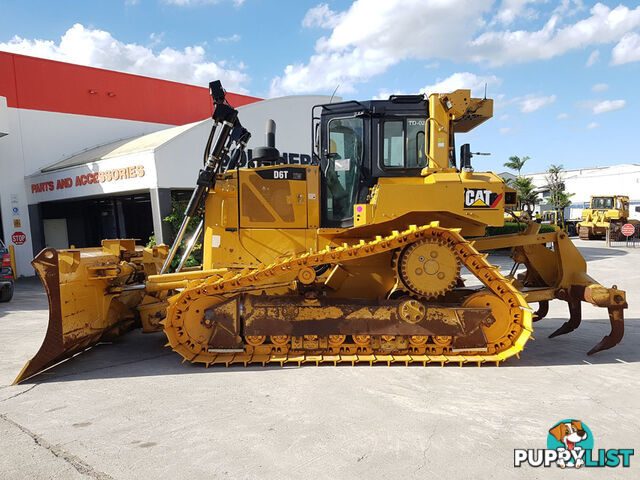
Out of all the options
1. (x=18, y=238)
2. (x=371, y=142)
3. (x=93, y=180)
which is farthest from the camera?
(x=18, y=238)

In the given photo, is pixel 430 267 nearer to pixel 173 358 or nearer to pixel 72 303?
pixel 173 358

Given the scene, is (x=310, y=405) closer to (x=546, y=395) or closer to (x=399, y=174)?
(x=546, y=395)

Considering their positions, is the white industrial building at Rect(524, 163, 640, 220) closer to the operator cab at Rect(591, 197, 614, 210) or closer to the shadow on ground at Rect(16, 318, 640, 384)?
the operator cab at Rect(591, 197, 614, 210)

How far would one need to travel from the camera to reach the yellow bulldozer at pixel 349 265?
4.84 m

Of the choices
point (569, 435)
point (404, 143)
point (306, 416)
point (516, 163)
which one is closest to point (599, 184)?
point (516, 163)

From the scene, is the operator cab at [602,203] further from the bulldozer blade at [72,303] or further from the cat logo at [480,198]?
the bulldozer blade at [72,303]

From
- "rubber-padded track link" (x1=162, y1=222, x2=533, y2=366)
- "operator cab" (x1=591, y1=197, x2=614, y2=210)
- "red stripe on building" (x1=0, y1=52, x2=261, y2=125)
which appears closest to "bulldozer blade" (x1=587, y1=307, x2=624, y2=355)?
"rubber-padded track link" (x1=162, y1=222, x2=533, y2=366)

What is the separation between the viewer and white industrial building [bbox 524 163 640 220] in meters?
42.6

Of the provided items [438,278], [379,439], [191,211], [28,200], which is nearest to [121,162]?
[28,200]

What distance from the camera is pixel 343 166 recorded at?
5.54m

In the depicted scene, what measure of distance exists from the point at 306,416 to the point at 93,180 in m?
14.6
